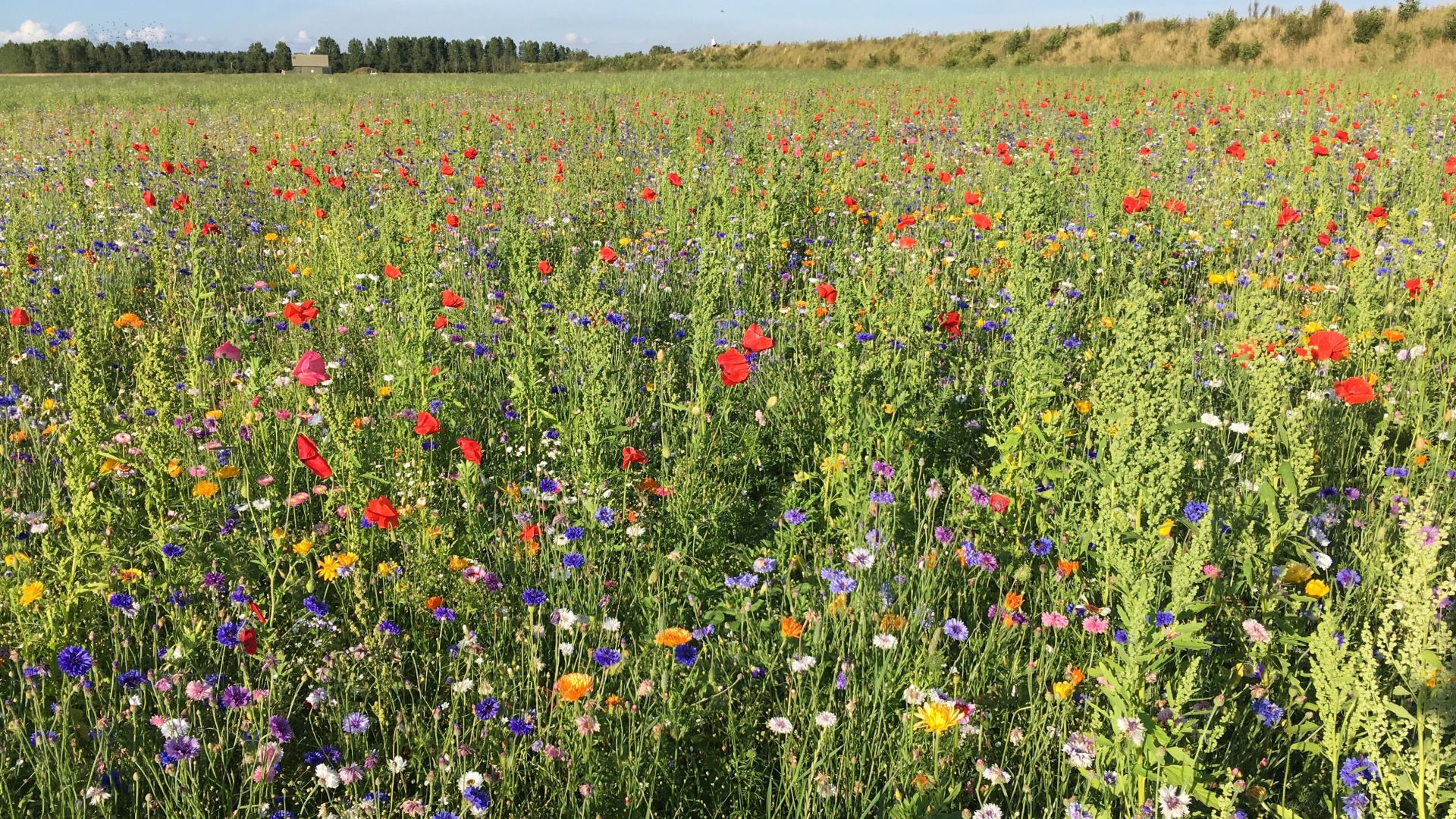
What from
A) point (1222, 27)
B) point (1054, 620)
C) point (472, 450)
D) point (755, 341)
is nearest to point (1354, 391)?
point (1054, 620)

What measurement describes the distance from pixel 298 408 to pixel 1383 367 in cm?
484

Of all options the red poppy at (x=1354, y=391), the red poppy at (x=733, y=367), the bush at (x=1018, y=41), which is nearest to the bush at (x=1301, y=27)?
the bush at (x=1018, y=41)

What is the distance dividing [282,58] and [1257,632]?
103 m

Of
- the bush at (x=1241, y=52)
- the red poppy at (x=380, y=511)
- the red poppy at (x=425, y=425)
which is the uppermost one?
the bush at (x=1241, y=52)

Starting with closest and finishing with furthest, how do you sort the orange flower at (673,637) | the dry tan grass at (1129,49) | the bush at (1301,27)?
1. the orange flower at (673,637)
2. the dry tan grass at (1129,49)
3. the bush at (1301,27)

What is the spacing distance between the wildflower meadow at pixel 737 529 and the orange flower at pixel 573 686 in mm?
60

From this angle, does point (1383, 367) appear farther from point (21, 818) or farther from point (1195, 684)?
point (21, 818)


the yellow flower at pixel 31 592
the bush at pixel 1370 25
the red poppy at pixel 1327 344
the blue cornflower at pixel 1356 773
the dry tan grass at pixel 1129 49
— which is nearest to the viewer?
the blue cornflower at pixel 1356 773

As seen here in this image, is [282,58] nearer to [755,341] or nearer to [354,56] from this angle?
[354,56]

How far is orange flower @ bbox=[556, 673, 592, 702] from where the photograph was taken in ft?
6.26

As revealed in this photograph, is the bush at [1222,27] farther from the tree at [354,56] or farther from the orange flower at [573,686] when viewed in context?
the tree at [354,56]

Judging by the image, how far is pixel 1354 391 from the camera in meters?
2.88

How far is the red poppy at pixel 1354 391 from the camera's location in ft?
9.29

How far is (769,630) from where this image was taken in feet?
7.69
